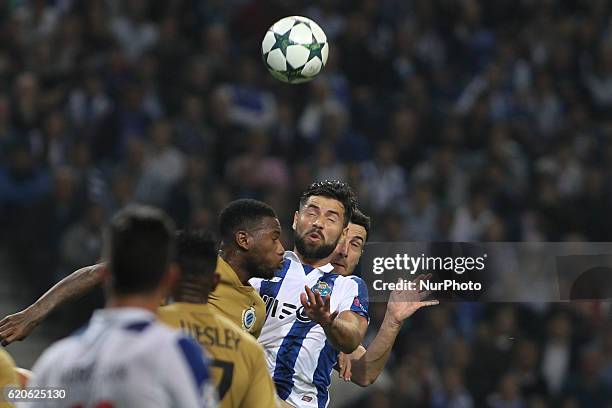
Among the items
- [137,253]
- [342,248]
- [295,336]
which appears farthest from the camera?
[342,248]

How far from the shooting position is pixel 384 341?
273 inches

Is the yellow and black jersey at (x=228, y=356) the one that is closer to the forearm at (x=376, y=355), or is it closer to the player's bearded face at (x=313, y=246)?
the player's bearded face at (x=313, y=246)

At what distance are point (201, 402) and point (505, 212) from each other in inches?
389

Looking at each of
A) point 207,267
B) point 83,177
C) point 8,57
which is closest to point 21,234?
point 83,177

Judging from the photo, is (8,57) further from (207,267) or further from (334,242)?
(207,267)

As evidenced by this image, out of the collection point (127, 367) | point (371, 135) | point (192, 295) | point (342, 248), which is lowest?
point (127, 367)

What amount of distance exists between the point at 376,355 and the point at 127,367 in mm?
3637

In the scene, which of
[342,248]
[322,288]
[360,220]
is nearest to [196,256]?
[322,288]

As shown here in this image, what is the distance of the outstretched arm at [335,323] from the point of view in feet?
18.1

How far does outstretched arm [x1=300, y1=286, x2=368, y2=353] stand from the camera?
5.50 meters

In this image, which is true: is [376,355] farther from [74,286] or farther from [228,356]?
[228,356]

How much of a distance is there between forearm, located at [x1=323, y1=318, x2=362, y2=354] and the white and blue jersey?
725mm

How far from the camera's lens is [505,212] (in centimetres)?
1311

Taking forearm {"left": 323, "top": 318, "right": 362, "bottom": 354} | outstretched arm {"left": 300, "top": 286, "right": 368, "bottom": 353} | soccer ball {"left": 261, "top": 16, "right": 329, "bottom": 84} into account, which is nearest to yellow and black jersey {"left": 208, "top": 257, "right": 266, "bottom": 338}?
outstretched arm {"left": 300, "top": 286, "right": 368, "bottom": 353}
